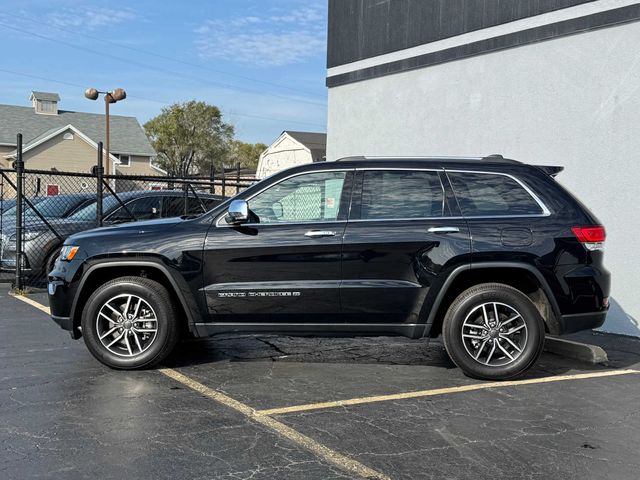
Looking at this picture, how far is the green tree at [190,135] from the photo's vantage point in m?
63.7

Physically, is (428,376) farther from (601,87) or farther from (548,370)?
(601,87)

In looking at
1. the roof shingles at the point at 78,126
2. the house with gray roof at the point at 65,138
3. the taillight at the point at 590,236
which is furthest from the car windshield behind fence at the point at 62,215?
the roof shingles at the point at 78,126

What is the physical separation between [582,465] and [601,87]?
6.03 meters

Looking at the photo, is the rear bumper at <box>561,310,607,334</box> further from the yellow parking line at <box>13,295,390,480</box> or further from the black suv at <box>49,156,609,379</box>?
the yellow parking line at <box>13,295,390,480</box>

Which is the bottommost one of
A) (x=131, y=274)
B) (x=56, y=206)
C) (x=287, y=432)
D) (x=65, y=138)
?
(x=287, y=432)

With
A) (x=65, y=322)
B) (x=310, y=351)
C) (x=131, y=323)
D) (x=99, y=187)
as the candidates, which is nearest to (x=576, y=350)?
(x=310, y=351)

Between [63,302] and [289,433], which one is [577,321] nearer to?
[289,433]

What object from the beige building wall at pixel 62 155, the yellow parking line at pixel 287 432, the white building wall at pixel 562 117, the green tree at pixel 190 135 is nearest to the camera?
the yellow parking line at pixel 287 432

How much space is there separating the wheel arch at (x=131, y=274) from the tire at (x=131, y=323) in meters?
0.11

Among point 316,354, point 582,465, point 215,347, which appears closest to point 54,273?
point 215,347

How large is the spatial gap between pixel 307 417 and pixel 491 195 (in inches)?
104

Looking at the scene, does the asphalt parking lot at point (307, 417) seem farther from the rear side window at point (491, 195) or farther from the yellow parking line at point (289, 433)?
the rear side window at point (491, 195)

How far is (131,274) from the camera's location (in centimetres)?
636

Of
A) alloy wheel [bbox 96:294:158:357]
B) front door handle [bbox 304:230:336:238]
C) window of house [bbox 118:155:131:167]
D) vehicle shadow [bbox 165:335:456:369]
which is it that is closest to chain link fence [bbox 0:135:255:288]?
vehicle shadow [bbox 165:335:456:369]
